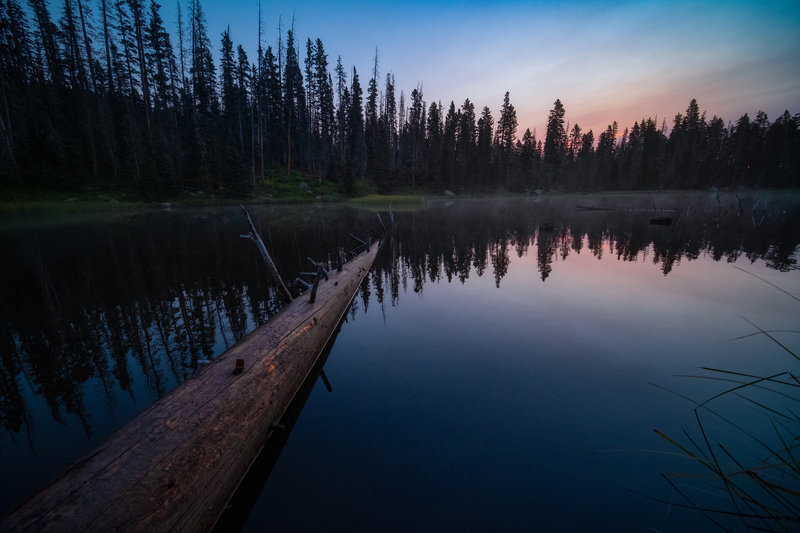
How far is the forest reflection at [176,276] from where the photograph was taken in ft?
16.5

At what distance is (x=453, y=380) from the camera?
486 cm

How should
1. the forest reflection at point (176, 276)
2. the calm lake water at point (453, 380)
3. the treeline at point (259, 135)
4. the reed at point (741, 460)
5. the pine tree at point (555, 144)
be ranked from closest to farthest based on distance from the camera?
the reed at point (741, 460) → the calm lake water at point (453, 380) → the forest reflection at point (176, 276) → the treeline at point (259, 135) → the pine tree at point (555, 144)

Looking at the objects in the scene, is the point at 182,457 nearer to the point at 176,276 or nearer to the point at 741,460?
the point at 741,460

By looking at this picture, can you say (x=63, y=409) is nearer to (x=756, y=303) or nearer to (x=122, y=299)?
(x=122, y=299)

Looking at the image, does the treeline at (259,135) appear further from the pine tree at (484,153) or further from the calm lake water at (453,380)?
the calm lake water at (453,380)

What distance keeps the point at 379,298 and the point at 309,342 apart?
12.2 feet

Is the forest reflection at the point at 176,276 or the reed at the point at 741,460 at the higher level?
the forest reflection at the point at 176,276

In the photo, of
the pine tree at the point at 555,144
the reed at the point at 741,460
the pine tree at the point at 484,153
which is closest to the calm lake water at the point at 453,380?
the reed at the point at 741,460

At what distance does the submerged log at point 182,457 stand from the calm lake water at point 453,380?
1.59ft

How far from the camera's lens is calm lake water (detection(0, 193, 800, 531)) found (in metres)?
3.04

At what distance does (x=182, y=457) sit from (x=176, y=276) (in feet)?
30.5

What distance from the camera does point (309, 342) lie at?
520 cm

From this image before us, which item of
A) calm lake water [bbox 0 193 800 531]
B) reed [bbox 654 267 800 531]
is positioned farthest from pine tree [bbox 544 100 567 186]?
reed [bbox 654 267 800 531]

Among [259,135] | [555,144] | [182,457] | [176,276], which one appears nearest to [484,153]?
[555,144]
